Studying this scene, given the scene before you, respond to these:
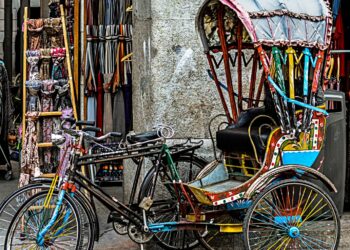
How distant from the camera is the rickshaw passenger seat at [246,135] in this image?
6488 millimetres

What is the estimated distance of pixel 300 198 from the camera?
21.1 feet

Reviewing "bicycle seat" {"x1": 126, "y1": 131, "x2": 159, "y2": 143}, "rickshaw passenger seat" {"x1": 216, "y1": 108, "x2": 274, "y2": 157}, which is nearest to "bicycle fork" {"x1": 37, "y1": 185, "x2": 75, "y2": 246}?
"bicycle seat" {"x1": 126, "y1": 131, "x2": 159, "y2": 143}

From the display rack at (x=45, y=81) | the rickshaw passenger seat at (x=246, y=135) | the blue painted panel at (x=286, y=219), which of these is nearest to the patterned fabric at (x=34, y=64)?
the display rack at (x=45, y=81)

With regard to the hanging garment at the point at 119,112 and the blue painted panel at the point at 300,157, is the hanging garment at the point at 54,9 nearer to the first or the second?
the hanging garment at the point at 119,112

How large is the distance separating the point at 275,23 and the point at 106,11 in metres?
4.31

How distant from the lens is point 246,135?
659 centimetres

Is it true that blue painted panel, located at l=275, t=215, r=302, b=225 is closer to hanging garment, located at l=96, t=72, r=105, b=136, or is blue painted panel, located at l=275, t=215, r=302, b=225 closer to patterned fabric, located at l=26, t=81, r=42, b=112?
patterned fabric, located at l=26, t=81, r=42, b=112

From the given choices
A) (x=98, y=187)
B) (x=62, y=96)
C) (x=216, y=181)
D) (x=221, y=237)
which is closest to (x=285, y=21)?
(x=216, y=181)

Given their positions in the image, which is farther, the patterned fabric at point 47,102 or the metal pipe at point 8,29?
the metal pipe at point 8,29

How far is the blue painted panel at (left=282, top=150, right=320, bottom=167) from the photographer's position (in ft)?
21.1

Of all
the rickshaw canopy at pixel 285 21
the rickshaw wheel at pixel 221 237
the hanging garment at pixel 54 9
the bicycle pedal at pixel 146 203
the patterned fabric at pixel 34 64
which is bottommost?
the rickshaw wheel at pixel 221 237

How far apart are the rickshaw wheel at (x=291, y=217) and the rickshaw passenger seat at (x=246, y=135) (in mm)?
391

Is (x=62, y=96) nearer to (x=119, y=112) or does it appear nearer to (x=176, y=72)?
(x=176, y=72)

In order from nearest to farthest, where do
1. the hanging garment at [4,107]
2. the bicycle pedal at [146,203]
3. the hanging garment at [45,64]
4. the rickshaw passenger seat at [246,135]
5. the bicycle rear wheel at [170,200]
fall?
the rickshaw passenger seat at [246,135]
the bicycle pedal at [146,203]
the bicycle rear wheel at [170,200]
the hanging garment at [45,64]
the hanging garment at [4,107]
